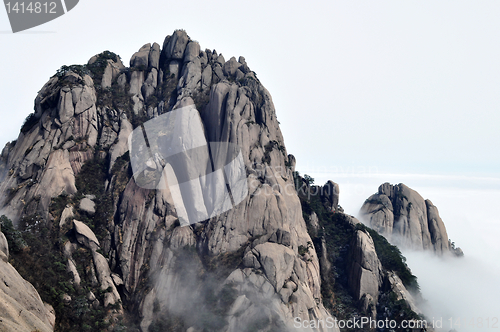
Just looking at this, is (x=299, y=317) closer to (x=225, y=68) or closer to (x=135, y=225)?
(x=135, y=225)

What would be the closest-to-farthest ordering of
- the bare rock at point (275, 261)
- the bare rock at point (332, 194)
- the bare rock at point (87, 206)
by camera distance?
the bare rock at point (275, 261) → the bare rock at point (87, 206) → the bare rock at point (332, 194)

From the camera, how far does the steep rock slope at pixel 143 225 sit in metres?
49.0

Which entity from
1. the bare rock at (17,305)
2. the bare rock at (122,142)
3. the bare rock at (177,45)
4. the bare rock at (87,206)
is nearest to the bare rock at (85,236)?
the bare rock at (87,206)

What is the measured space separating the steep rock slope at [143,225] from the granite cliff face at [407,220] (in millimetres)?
41992

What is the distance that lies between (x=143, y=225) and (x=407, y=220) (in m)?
75.6

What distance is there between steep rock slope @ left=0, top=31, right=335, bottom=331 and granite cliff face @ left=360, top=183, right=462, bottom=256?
138 ft

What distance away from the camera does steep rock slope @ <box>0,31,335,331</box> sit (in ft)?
161

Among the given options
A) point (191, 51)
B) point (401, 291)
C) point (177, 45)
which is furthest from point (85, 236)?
point (401, 291)

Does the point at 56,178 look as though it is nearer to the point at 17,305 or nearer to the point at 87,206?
the point at 87,206

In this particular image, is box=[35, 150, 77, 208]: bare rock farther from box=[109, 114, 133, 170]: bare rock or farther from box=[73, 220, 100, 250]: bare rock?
box=[109, 114, 133, 170]: bare rock


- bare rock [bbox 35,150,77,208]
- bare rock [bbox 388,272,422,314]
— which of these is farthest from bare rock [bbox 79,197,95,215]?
bare rock [bbox 388,272,422,314]

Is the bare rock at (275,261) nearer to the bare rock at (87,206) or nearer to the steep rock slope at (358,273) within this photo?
the steep rock slope at (358,273)

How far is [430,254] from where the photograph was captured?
9300cm

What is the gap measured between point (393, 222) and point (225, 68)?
66.5m
